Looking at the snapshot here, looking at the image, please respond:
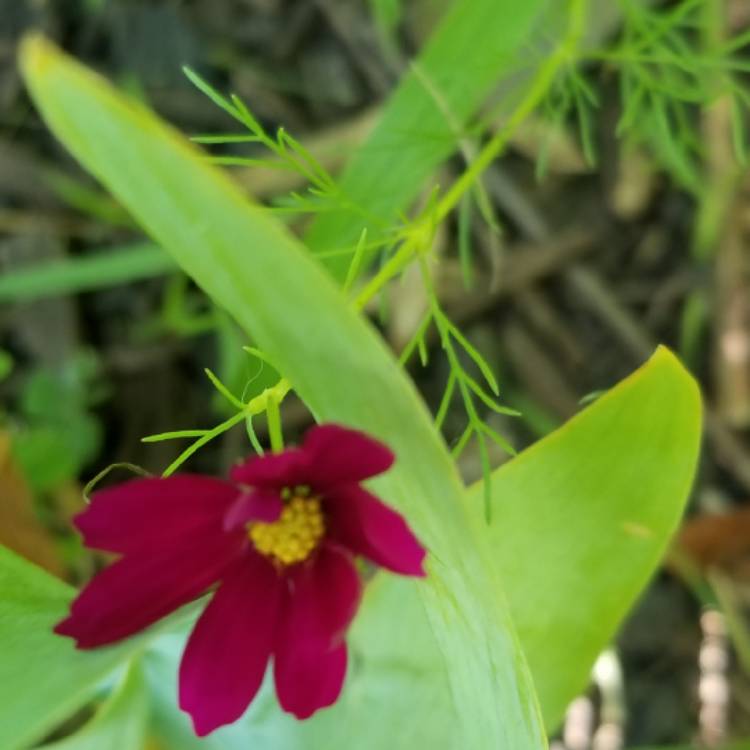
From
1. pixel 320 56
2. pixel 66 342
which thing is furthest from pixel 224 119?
pixel 66 342

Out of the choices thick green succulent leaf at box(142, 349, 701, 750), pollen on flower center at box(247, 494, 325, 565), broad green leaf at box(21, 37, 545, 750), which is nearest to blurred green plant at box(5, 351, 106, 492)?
thick green succulent leaf at box(142, 349, 701, 750)

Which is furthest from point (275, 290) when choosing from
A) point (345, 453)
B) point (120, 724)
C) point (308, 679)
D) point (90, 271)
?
point (90, 271)

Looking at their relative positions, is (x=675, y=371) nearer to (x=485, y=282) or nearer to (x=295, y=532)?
(x=295, y=532)

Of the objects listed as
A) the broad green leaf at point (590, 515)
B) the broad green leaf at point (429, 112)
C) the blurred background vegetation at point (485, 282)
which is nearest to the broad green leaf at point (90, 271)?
the blurred background vegetation at point (485, 282)

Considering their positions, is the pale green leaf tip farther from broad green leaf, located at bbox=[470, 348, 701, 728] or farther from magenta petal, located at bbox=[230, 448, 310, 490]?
magenta petal, located at bbox=[230, 448, 310, 490]

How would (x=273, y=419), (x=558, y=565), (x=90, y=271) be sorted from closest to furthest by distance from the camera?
(x=273, y=419) < (x=558, y=565) < (x=90, y=271)

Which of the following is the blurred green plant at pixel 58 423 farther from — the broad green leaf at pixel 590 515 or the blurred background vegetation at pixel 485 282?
the broad green leaf at pixel 590 515
